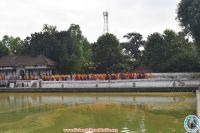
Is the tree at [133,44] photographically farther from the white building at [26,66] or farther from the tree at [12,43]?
the white building at [26,66]

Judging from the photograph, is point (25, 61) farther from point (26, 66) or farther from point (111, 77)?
point (111, 77)

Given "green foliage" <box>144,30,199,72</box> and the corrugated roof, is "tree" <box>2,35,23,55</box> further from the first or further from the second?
"green foliage" <box>144,30,199,72</box>

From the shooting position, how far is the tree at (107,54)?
1735 inches

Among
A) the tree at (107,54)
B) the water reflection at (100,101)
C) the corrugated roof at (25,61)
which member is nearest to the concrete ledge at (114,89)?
the water reflection at (100,101)

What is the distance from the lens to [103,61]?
44.4 m

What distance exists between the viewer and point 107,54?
144 feet

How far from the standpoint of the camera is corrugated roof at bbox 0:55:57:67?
1832 inches

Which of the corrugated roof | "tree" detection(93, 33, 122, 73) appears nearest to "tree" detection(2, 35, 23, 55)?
the corrugated roof

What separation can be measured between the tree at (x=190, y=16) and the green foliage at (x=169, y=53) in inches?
234

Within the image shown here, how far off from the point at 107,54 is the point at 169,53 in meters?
6.83

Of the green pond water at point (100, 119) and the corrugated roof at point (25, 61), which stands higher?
the corrugated roof at point (25, 61)

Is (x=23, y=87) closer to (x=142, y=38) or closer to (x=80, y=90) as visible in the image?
(x=80, y=90)

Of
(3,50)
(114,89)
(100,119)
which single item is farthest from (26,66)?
(100,119)

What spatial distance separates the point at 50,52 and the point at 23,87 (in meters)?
12.7
